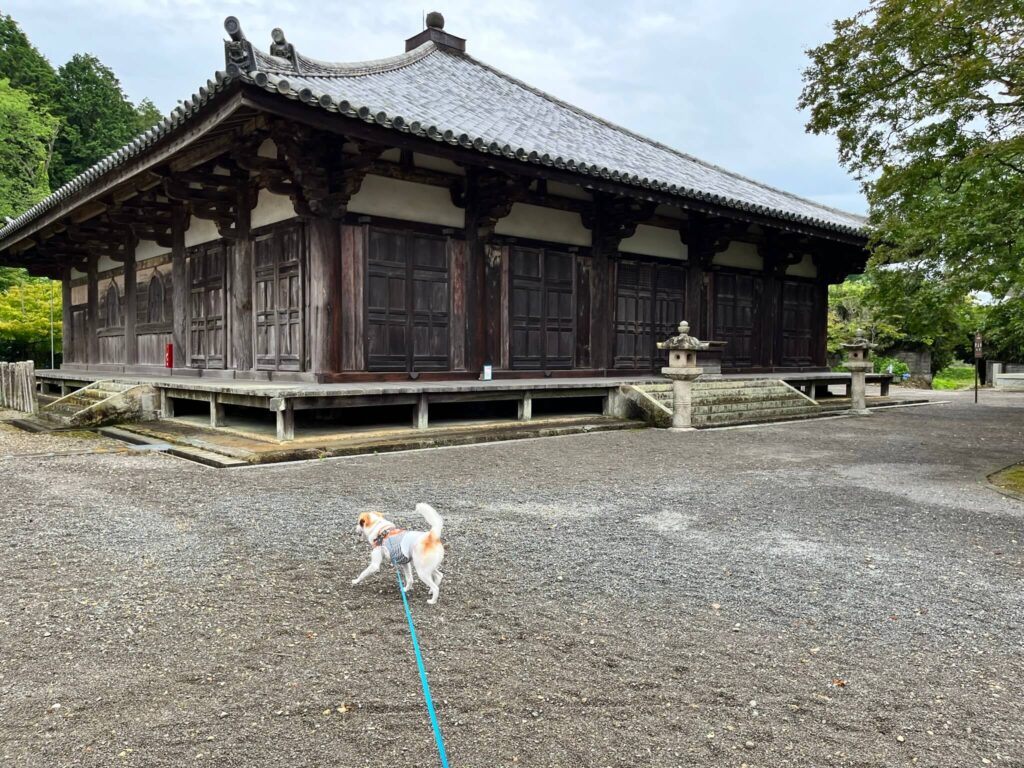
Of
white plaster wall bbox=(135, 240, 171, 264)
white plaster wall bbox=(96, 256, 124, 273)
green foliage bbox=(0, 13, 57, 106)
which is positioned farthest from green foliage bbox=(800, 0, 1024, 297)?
green foliage bbox=(0, 13, 57, 106)

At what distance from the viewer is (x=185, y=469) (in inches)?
264

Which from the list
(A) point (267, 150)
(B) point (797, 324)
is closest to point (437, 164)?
(A) point (267, 150)

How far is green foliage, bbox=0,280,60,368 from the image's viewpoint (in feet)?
71.4

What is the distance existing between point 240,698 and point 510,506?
3.08 meters

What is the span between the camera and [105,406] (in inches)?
390

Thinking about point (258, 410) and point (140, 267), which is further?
point (140, 267)

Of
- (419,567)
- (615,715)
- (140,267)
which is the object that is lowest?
(615,715)

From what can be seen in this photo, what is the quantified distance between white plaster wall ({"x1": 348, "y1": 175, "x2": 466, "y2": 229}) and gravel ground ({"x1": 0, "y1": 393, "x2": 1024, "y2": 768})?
5.19 metres

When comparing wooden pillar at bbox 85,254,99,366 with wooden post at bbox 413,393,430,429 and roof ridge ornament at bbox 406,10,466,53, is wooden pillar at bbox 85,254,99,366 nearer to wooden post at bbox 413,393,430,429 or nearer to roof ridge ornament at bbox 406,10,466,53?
roof ridge ornament at bbox 406,10,466,53

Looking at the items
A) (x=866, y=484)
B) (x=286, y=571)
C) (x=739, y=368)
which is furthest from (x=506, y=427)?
(x=739, y=368)

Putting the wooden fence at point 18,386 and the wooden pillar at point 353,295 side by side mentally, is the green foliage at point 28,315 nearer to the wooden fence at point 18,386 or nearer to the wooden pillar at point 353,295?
the wooden fence at point 18,386

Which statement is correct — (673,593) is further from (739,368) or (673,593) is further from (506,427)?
(739,368)

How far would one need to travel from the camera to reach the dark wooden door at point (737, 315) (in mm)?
14594

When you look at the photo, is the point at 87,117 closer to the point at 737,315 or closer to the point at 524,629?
the point at 737,315
